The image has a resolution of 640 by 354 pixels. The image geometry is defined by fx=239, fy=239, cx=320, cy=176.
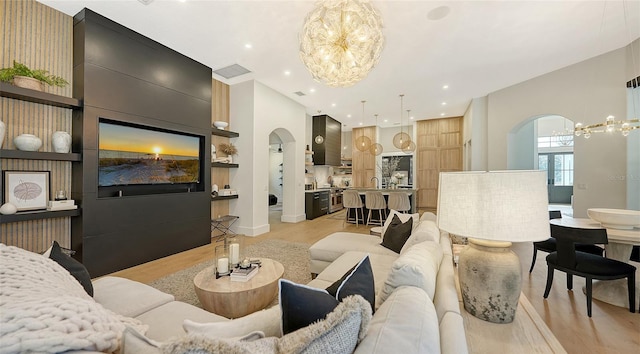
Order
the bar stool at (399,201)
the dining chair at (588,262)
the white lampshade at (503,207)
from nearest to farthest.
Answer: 1. the white lampshade at (503,207)
2. the dining chair at (588,262)
3. the bar stool at (399,201)

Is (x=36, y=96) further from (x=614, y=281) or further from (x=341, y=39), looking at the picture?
(x=614, y=281)

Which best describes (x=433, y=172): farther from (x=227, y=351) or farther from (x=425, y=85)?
(x=227, y=351)

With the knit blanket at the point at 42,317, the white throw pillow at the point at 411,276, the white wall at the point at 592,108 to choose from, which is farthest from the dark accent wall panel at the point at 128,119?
the white wall at the point at 592,108

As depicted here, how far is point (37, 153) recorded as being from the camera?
2.71 metres

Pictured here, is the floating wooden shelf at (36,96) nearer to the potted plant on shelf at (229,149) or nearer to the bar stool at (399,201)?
the potted plant on shelf at (229,149)

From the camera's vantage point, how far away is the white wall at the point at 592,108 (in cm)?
403

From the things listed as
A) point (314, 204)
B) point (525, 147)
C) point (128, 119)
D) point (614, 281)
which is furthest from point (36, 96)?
point (525, 147)

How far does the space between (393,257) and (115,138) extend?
409 centimetres

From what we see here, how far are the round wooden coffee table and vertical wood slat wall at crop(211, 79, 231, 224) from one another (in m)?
3.36

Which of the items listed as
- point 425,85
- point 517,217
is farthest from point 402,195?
point 517,217

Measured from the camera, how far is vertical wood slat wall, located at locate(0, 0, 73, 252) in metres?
2.71

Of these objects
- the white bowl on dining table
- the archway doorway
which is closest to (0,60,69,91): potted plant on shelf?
the white bowl on dining table

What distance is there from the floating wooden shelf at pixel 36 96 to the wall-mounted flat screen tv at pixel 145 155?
1.18 ft

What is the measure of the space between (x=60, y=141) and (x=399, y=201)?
5915 millimetres
